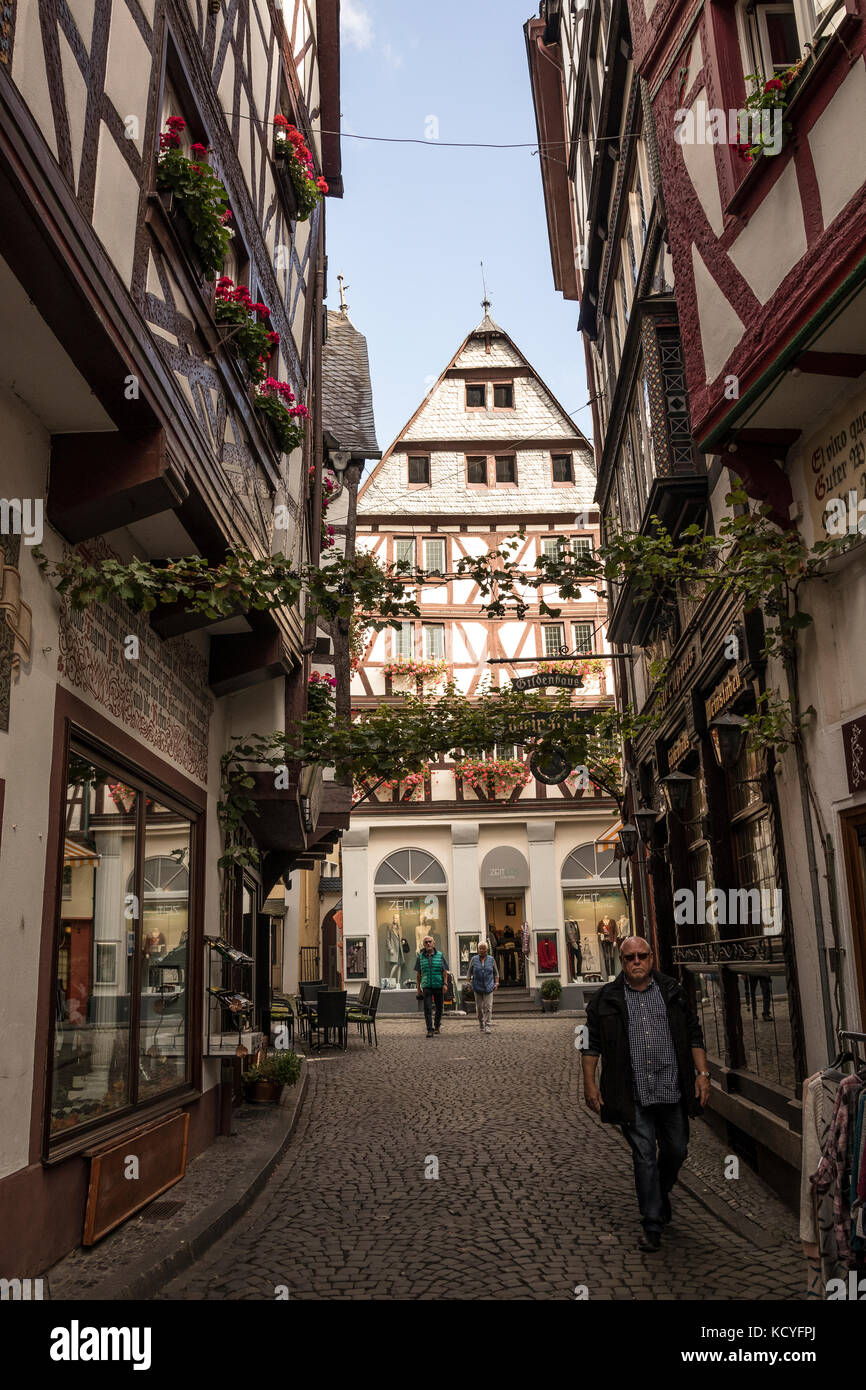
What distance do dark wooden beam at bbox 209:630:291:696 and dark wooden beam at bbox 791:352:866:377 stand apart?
5.42 m

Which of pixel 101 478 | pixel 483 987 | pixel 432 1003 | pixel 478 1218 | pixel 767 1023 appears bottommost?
pixel 478 1218

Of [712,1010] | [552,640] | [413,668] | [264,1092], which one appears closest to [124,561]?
[712,1010]

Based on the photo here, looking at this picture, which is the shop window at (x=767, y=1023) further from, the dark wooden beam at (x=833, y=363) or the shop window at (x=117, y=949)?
the shop window at (x=117, y=949)

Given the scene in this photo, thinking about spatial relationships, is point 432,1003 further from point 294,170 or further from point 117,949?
point 294,170

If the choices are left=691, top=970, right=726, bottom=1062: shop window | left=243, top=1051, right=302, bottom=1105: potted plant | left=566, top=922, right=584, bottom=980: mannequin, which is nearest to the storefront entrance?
left=566, top=922, right=584, bottom=980: mannequin

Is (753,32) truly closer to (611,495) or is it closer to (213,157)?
(213,157)

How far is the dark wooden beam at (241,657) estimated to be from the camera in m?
9.96

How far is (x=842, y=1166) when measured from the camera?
4.28 metres

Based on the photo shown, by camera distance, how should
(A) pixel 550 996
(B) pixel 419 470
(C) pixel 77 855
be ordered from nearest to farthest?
(C) pixel 77 855 → (A) pixel 550 996 → (B) pixel 419 470

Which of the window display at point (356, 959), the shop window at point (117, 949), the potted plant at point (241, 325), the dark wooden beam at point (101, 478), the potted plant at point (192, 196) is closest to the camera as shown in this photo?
the dark wooden beam at point (101, 478)

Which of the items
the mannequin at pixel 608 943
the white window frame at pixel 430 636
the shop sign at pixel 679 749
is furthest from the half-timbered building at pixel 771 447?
the white window frame at pixel 430 636

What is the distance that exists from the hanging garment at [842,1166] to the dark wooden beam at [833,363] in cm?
347

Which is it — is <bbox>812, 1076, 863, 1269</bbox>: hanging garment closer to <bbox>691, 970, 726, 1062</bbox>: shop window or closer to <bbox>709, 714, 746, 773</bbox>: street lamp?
<bbox>709, 714, 746, 773</bbox>: street lamp

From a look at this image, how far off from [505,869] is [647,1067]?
75.7 ft
